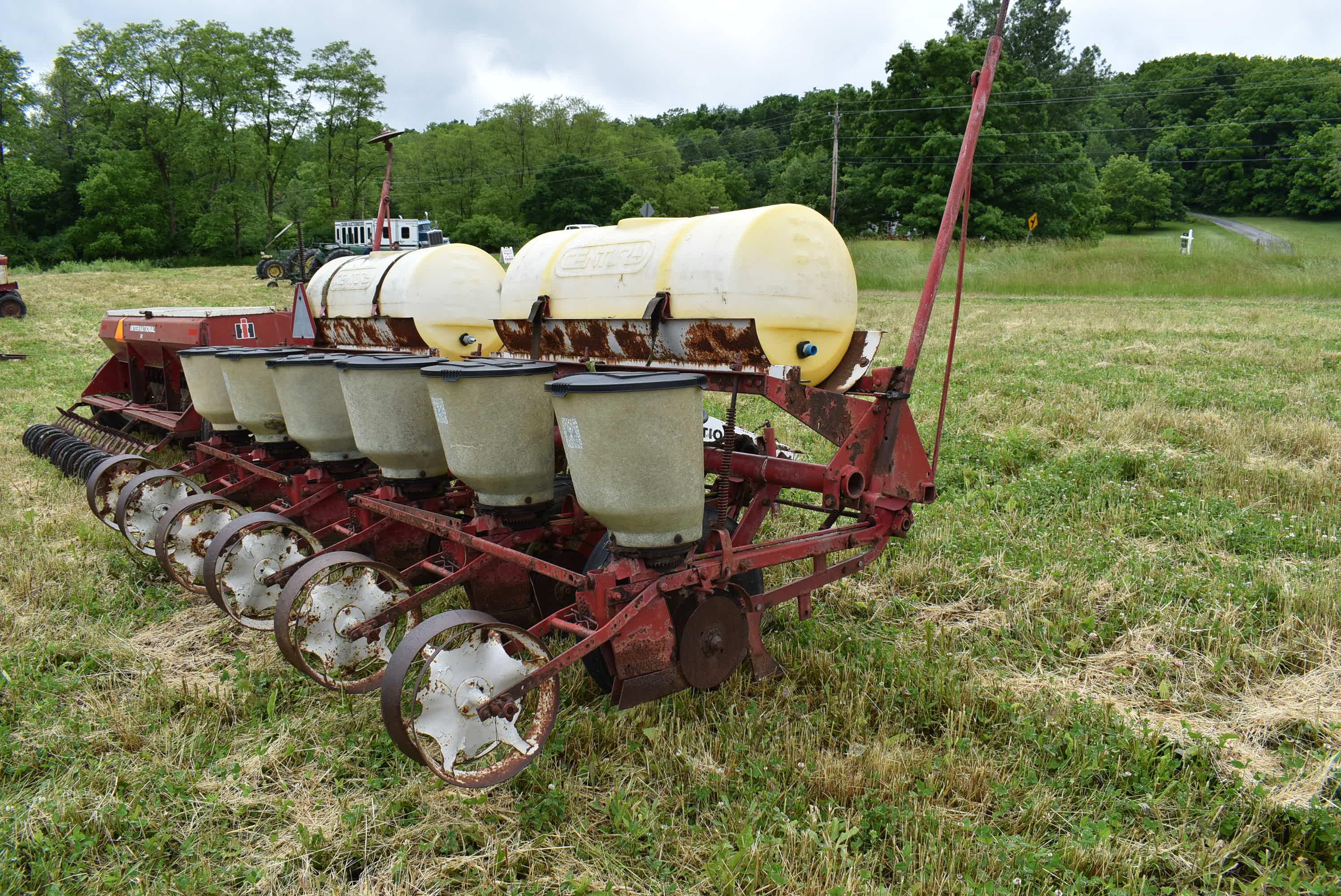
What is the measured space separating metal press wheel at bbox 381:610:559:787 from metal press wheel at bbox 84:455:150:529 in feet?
13.7

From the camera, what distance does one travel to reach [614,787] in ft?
11.0

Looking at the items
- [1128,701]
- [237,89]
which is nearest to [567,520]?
[1128,701]

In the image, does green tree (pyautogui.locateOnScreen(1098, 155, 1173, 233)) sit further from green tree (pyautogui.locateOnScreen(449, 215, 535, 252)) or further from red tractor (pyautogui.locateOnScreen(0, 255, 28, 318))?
red tractor (pyautogui.locateOnScreen(0, 255, 28, 318))

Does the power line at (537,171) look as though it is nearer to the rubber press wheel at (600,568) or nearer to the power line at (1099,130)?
the power line at (1099,130)

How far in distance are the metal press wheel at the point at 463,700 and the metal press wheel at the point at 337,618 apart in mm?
914

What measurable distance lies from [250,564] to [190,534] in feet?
2.62

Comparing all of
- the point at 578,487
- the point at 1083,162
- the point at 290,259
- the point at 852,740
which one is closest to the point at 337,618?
the point at 578,487

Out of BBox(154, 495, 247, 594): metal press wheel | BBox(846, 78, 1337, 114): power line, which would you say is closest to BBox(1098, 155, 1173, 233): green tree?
BBox(846, 78, 1337, 114): power line

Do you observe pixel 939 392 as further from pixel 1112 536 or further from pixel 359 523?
pixel 359 523

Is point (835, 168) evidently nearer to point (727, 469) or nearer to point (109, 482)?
point (109, 482)

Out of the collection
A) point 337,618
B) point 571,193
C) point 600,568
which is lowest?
point 337,618

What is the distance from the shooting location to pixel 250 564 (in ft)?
15.4

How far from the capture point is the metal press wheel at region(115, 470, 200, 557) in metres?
5.67

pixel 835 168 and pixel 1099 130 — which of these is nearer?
pixel 835 168
